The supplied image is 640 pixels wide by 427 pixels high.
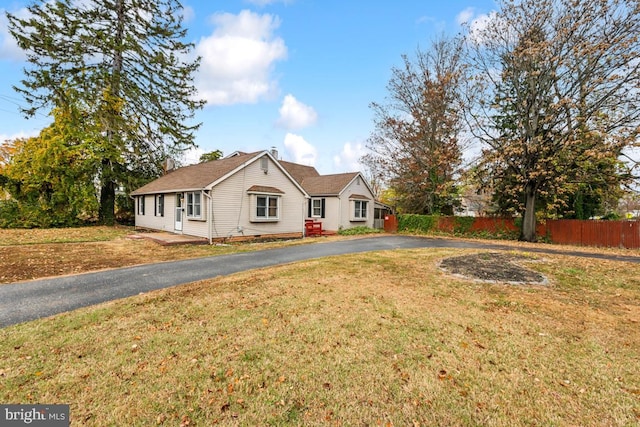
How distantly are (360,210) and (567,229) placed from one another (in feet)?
44.9

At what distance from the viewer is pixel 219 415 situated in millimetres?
2529

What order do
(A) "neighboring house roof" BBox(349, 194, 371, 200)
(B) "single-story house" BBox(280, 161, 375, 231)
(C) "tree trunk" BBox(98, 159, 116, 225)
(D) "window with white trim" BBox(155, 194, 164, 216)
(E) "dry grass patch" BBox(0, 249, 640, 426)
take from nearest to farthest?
1. (E) "dry grass patch" BBox(0, 249, 640, 426)
2. (D) "window with white trim" BBox(155, 194, 164, 216)
3. (C) "tree trunk" BBox(98, 159, 116, 225)
4. (B) "single-story house" BBox(280, 161, 375, 231)
5. (A) "neighboring house roof" BBox(349, 194, 371, 200)

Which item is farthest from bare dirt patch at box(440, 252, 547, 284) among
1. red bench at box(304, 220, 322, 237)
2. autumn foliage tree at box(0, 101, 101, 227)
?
autumn foliage tree at box(0, 101, 101, 227)

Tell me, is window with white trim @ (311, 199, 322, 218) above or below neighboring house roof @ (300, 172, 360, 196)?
below

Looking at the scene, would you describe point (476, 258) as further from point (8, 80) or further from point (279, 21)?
point (8, 80)

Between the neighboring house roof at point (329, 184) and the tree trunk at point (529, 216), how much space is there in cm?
1201

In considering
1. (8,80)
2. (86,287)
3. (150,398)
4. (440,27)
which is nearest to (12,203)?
(8,80)

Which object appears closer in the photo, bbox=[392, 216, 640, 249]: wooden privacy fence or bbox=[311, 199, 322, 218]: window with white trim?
bbox=[392, 216, 640, 249]: wooden privacy fence

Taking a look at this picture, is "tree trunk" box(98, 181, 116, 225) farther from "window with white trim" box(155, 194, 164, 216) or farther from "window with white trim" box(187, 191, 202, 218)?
"window with white trim" box(187, 191, 202, 218)

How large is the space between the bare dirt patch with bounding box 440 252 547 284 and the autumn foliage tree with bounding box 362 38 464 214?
12155 millimetres

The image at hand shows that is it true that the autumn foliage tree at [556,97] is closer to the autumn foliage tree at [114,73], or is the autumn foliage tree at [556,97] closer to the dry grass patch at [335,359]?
the dry grass patch at [335,359]

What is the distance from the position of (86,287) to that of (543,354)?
8691 millimetres

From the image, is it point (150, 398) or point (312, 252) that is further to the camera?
point (312, 252)

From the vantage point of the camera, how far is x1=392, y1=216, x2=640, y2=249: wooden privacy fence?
1526 centimetres
